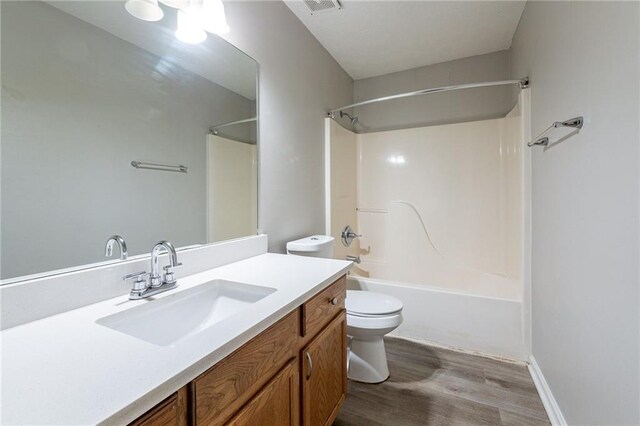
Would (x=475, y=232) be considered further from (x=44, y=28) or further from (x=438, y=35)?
(x=44, y=28)

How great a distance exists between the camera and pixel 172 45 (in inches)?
48.2

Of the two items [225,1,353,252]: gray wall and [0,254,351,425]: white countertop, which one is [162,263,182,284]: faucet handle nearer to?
[0,254,351,425]: white countertop

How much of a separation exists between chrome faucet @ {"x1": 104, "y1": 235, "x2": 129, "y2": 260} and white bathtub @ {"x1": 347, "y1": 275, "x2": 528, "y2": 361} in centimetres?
176

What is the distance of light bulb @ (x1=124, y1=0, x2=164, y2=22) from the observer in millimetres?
1065

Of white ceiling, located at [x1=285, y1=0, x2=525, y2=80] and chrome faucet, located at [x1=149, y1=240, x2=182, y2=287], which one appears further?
white ceiling, located at [x1=285, y1=0, x2=525, y2=80]

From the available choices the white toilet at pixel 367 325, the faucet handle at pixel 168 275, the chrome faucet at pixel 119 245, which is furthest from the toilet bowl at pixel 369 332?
the chrome faucet at pixel 119 245

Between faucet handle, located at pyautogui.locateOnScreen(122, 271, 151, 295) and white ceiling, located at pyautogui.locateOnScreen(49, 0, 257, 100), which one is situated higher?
white ceiling, located at pyautogui.locateOnScreen(49, 0, 257, 100)

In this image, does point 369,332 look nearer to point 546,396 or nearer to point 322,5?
point 546,396

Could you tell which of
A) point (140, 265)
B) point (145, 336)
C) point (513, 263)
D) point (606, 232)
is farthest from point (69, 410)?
point (513, 263)

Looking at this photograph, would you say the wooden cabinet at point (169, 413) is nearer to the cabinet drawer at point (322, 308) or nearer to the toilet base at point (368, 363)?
the cabinet drawer at point (322, 308)

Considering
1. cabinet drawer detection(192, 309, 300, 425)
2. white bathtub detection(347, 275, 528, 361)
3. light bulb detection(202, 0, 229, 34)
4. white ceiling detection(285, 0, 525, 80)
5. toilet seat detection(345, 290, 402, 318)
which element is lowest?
white bathtub detection(347, 275, 528, 361)

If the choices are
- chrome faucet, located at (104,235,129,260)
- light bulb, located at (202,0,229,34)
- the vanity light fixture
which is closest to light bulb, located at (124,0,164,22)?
the vanity light fixture

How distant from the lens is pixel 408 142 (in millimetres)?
2898

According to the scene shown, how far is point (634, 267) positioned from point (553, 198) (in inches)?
28.4
